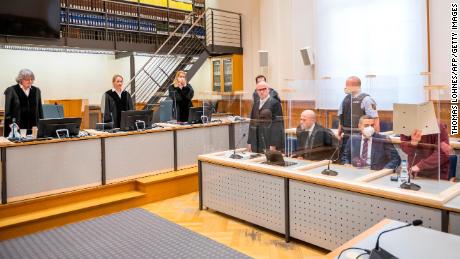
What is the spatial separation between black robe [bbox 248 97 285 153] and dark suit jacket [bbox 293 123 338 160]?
0.19 meters

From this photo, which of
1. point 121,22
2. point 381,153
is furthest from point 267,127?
point 121,22

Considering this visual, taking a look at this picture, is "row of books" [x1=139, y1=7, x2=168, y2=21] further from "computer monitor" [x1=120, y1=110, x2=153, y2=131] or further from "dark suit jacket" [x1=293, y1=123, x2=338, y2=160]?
"dark suit jacket" [x1=293, y1=123, x2=338, y2=160]

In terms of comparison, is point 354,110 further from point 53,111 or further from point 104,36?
point 104,36

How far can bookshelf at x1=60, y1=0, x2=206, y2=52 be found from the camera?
763 centimetres

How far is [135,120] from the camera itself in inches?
188

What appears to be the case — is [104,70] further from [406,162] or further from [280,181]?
[406,162]

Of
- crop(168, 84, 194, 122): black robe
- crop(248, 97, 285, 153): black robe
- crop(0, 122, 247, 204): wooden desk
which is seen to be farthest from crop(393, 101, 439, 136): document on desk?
crop(168, 84, 194, 122): black robe

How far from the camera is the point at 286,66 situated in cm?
806

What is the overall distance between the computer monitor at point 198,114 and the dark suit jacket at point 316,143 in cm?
205

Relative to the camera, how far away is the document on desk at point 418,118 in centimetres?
241

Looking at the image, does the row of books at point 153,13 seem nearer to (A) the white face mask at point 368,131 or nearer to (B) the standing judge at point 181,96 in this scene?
(B) the standing judge at point 181,96

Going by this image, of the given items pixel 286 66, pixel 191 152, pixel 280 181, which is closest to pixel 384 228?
pixel 280 181

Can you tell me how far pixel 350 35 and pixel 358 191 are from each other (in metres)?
4.85

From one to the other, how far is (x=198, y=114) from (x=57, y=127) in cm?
196
